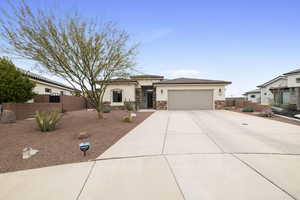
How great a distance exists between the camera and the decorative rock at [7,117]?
→ 7.17m

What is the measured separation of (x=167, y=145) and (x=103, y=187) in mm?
2371

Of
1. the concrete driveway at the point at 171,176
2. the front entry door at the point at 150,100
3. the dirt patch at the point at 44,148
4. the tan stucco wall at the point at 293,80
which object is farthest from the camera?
the front entry door at the point at 150,100

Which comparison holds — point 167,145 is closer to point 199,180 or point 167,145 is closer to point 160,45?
point 199,180

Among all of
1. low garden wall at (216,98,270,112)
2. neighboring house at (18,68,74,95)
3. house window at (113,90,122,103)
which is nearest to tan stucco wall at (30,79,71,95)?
neighboring house at (18,68,74,95)

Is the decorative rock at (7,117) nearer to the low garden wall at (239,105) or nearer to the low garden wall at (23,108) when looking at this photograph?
the low garden wall at (23,108)

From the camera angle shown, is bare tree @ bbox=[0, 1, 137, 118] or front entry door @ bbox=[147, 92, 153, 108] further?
front entry door @ bbox=[147, 92, 153, 108]

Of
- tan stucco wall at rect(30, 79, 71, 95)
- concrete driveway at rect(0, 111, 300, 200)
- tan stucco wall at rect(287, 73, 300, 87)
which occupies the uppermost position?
tan stucco wall at rect(287, 73, 300, 87)

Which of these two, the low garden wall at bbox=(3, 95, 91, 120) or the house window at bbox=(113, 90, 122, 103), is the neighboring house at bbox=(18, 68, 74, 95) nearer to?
the low garden wall at bbox=(3, 95, 91, 120)

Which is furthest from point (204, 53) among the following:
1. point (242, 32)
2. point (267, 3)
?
point (267, 3)

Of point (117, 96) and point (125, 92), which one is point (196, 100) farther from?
point (117, 96)

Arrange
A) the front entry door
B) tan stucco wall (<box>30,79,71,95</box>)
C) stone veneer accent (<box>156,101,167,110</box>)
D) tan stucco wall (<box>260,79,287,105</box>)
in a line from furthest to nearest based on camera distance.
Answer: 1. tan stucco wall (<box>260,79,287,105</box>)
2. the front entry door
3. stone veneer accent (<box>156,101,167,110</box>)
4. tan stucco wall (<box>30,79,71,95</box>)

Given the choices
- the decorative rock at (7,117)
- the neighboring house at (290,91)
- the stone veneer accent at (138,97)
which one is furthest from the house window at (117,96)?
the neighboring house at (290,91)

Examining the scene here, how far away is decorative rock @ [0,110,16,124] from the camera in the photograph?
717cm

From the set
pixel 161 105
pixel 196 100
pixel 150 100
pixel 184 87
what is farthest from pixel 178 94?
pixel 150 100
